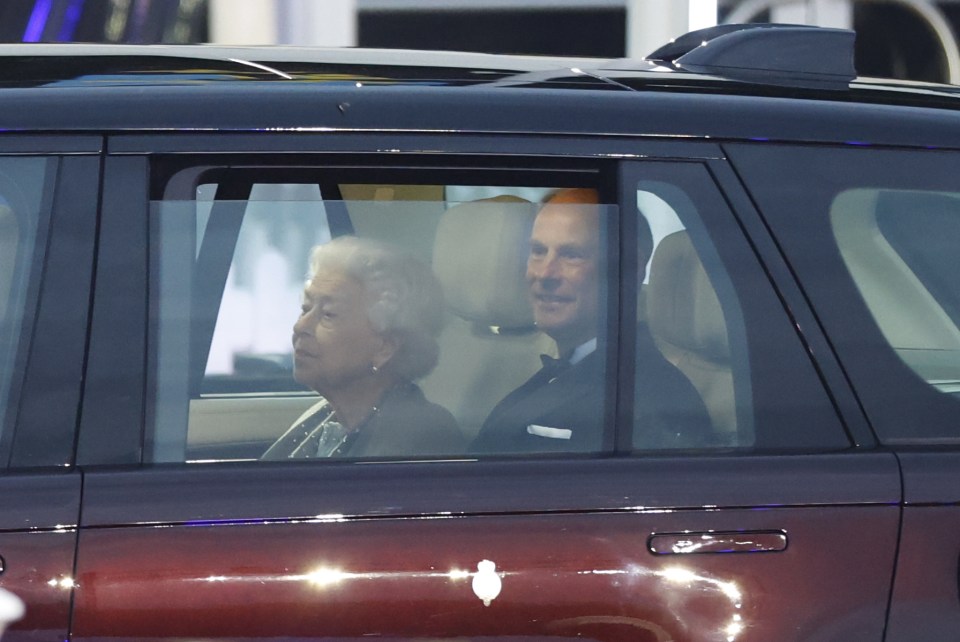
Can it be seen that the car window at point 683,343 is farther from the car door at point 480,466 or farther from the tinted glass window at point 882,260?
the tinted glass window at point 882,260

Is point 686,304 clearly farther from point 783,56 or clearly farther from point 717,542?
point 783,56

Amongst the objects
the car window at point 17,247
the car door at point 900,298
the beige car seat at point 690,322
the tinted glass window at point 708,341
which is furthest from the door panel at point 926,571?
the car window at point 17,247

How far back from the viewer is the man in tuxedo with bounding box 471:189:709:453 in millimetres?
1695

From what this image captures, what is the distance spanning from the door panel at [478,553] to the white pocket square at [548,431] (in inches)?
2.5

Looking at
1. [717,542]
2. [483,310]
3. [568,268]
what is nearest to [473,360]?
[483,310]

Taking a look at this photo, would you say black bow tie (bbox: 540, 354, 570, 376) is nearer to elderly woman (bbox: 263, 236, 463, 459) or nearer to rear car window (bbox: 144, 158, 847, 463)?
rear car window (bbox: 144, 158, 847, 463)

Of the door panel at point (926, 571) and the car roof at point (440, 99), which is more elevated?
the car roof at point (440, 99)

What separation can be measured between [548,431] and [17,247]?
0.70 metres

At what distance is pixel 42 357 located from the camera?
161 cm

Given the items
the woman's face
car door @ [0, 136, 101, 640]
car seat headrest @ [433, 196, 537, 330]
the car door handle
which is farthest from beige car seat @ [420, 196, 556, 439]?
car door @ [0, 136, 101, 640]

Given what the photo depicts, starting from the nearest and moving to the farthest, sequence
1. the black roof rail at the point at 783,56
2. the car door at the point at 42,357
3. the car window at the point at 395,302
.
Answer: the car door at the point at 42,357, the car window at the point at 395,302, the black roof rail at the point at 783,56

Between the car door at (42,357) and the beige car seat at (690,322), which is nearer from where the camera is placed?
the car door at (42,357)

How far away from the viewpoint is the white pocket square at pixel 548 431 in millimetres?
1698

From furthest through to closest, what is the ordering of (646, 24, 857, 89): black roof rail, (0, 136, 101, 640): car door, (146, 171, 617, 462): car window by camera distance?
(646, 24, 857, 89): black roof rail, (146, 171, 617, 462): car window, (0, 136, 101, 640): car door
